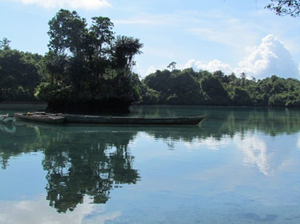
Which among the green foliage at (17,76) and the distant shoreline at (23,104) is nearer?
the distant shoreline at (23,104)

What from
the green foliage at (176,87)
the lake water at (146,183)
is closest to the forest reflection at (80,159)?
the lake water at (146,183)

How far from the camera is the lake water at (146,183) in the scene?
638cm

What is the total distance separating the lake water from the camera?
6.38 m

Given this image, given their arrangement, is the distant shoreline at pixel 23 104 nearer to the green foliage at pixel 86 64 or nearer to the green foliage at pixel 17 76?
the green foliage at pixel 17 76

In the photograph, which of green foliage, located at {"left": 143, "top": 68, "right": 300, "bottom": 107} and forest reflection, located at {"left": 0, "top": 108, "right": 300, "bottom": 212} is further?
green foliage, located at {"left": 143, "top": 68, "right": 300, "bottom": 107}

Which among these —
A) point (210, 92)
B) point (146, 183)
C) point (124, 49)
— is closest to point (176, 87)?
point (210, 92)

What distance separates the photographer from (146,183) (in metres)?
8.51

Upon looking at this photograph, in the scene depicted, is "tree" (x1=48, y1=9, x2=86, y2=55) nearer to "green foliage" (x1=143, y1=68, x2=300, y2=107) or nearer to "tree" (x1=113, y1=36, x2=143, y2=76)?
"tree" (x1=113, y1=36, x2=143, y2=76)

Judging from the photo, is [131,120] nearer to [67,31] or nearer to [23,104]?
[67,31]

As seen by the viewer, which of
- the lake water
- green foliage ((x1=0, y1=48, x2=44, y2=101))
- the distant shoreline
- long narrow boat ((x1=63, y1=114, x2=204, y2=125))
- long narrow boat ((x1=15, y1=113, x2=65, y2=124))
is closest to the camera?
the lake water

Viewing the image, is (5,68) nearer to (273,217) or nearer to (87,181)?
(87,181)

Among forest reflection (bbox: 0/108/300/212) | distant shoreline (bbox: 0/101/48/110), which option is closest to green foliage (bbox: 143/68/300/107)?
distant shoreline (bbox: 0/101/48/110)

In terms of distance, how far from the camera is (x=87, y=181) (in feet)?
27.8

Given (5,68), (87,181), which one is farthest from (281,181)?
(5,68)
